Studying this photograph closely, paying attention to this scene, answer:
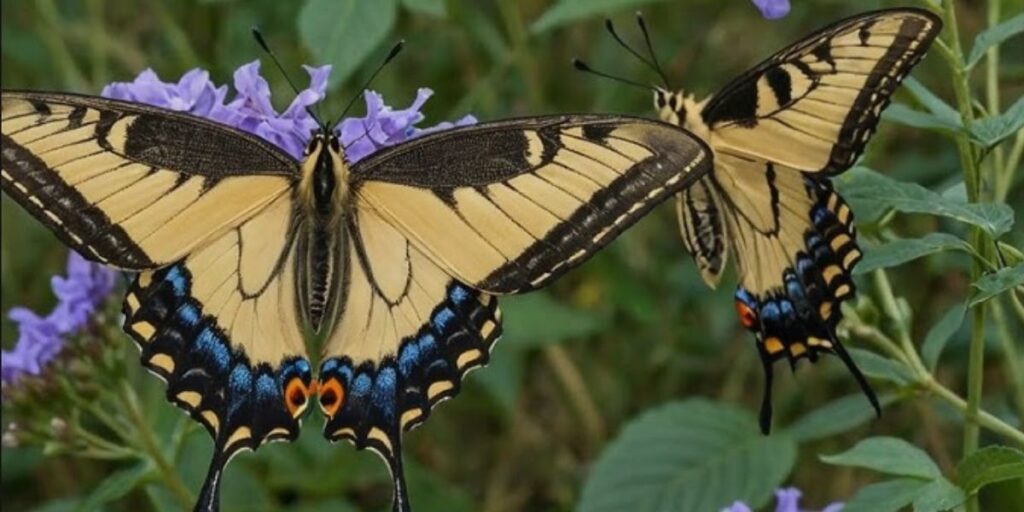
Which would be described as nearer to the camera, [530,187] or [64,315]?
[530,187]

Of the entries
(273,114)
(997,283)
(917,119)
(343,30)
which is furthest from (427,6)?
(997,283)

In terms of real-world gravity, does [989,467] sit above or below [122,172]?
below

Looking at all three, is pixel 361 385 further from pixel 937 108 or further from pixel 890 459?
pixel 937 108

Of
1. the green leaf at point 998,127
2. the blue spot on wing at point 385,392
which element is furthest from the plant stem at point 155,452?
the green leaf at point 998,127

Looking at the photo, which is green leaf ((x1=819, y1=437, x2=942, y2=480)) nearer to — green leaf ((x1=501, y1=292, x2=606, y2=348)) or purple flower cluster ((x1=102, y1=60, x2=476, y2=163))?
purple flower cluster ((x1=102, y1=60, x2=476, y2=163))

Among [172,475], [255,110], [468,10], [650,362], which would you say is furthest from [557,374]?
[255,110]

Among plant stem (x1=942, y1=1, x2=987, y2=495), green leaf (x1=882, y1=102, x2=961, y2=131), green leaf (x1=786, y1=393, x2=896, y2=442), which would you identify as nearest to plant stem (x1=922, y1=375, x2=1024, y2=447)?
plant stem (x1=942, y1=1, x2=987, y2=495)
